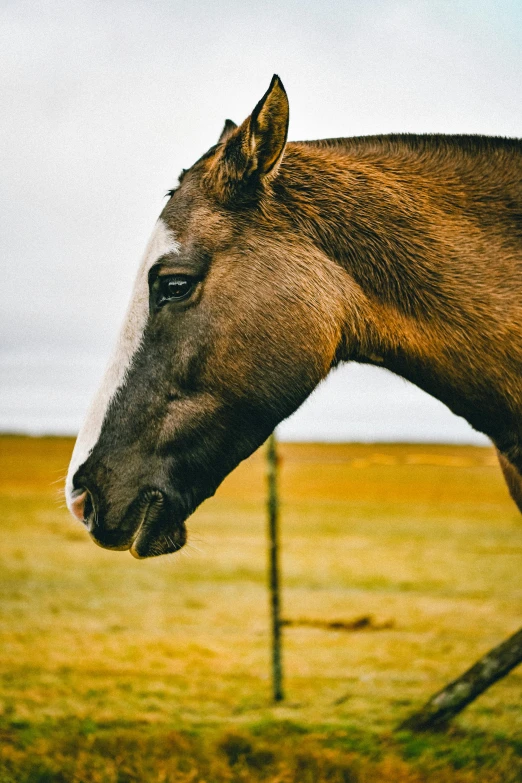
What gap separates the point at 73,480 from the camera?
2158 millimetres

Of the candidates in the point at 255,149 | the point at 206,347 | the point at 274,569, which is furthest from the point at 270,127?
the point at 274,569

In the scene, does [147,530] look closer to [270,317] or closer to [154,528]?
[154,528]

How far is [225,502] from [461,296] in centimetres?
3178

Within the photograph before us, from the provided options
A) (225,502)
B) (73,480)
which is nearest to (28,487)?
(225,502)

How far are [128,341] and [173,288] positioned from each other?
222 mm

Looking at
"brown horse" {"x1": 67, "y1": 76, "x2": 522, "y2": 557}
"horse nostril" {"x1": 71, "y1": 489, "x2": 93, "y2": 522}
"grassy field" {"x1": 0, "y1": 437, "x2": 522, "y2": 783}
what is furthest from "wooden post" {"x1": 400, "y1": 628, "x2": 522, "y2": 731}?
"horse nostril" {"x1": 71, "y1": 489, "x2": 93, "y2": 522}

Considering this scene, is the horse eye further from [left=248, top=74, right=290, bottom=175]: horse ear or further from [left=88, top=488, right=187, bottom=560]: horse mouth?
[left=88, top=488, right=187, bottom=560]: horse mouth

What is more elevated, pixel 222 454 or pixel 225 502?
pixel 222 454

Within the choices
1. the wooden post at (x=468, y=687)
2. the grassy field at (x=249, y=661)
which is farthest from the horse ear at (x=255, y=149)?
the wooden post at (x=468, y=687)

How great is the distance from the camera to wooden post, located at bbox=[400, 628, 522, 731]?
409 cm

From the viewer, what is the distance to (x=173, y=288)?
224 cm

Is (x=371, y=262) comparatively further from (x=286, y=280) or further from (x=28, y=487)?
(x=28, y=487)

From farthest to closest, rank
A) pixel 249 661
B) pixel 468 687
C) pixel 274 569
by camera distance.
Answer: pixel 249 661, pixel 274 569, pixel 468 687

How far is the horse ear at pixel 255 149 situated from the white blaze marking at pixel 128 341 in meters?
0.26
